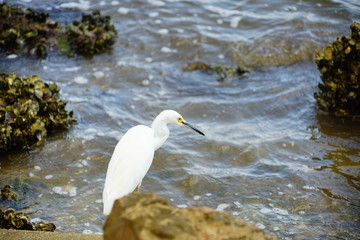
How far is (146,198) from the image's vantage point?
7.27ft

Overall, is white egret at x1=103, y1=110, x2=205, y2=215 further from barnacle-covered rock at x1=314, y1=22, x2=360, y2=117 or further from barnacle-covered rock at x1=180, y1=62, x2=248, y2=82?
barnacle-covered rock at x1=180, y1=62, x2=248, y2=82

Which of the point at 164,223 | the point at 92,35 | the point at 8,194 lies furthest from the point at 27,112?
the point at 164,223

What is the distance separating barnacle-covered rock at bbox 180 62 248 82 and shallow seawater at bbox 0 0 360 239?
13 cm

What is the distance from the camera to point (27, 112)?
5613 mm

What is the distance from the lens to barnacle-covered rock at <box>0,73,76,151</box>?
5.48 meters

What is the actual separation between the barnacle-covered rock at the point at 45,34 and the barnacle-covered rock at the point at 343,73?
3962 mm

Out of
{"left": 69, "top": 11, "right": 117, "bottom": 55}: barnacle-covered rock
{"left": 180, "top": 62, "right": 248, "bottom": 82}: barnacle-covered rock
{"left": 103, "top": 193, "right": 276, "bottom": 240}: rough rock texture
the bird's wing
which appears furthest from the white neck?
{"left": 69, "top": 11, "right": 117, "bottom": 55}: barnacle-covered rock

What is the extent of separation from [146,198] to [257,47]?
7010 millimetres

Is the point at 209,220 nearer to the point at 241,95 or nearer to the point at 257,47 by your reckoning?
the point at 241,95

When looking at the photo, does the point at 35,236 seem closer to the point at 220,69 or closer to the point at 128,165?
the point at 128,165

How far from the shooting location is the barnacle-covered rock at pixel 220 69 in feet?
26.3

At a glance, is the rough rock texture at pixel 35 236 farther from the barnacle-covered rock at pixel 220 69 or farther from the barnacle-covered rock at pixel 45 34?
the barnacle-covered rock at pixel 45 34

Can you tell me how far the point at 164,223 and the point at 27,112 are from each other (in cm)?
402

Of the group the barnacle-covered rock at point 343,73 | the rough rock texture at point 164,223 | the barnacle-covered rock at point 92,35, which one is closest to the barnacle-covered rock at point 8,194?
the rough rock texture at point 164,223
